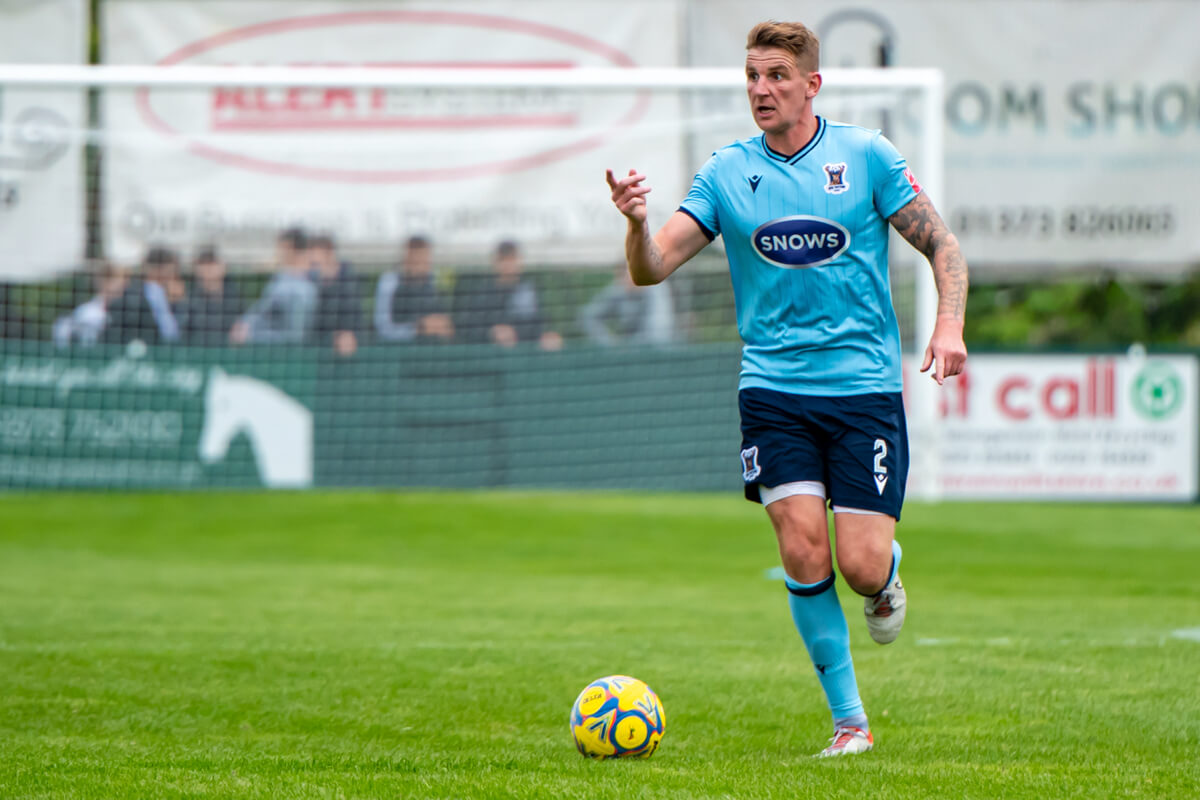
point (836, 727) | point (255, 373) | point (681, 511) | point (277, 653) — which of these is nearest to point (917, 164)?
point (681, 511)

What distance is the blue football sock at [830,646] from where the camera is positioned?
15.5ft

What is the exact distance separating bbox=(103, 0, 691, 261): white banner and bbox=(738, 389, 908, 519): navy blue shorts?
35.3 feet

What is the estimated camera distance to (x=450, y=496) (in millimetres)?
14625

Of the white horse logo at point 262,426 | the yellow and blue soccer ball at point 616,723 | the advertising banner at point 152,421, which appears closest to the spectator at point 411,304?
the advertising banner at point 152,421

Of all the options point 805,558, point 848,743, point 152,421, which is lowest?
point 848,743

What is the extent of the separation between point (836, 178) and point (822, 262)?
0.88 ft

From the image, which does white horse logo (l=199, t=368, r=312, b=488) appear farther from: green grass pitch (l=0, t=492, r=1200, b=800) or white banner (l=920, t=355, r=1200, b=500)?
white banner (l=920, t=355, r=1200, b=500)

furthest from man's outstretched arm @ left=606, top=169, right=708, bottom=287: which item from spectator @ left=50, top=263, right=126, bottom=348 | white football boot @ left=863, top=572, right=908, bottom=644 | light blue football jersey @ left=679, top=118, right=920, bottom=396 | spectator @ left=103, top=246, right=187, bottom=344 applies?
spectator @ left=50, top=263, right=126, bottom=348

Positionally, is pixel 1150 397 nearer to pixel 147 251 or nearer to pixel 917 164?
pixel 917 164

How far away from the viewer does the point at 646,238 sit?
4.66 m

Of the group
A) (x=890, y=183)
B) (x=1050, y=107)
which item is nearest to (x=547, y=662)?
(x=890, y=183)

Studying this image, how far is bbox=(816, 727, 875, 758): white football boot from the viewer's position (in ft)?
15.0

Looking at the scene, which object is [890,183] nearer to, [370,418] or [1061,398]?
[370,418]

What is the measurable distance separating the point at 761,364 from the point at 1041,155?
39.3 feet
